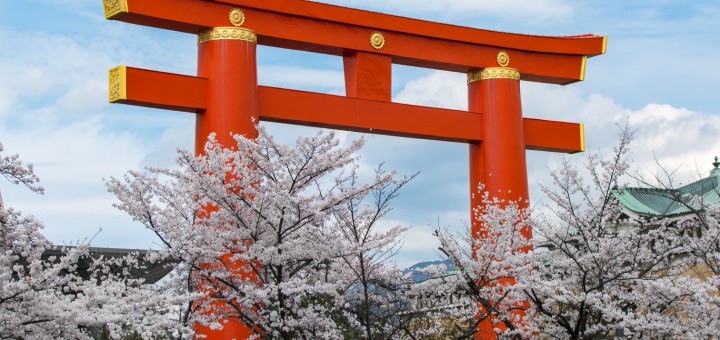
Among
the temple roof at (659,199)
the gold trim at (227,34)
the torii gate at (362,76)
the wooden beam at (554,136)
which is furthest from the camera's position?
the temple roof at (659,199)

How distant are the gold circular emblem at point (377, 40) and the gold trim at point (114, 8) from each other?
4273 millimetres

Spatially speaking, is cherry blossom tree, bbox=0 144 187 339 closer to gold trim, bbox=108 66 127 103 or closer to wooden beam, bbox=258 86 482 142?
gold trim, bbox=108 66 127 103

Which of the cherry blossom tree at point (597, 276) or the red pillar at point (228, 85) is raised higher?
the red pillar at point (228, 85)

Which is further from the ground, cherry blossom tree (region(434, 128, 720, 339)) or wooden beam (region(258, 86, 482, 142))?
wooden beam (region(258, 86, 482, 142))

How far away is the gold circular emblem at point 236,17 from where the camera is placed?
49.7 feet

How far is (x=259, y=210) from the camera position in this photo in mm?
11281

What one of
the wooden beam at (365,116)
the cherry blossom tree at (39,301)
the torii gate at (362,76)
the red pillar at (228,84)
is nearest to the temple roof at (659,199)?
the torii gate at (362,76)

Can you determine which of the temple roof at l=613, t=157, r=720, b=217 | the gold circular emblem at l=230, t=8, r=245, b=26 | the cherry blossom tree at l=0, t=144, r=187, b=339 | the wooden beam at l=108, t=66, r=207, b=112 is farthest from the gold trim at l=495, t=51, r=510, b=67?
the cherry blossom tree at l=0, t=144, r=187, b=339

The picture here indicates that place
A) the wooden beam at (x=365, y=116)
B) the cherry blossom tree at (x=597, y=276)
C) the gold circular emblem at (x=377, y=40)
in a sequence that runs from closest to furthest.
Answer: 1. the cherry blossom tree at (x=597, y=276)
2. the wooden beam at (x=365, y=116)
3. the gold circular emblem at (x=377, y=40)

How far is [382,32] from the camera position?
54.1 feet

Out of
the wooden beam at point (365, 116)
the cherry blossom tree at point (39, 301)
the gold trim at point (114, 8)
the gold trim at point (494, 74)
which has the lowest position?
the cherry blossom tree at point (39, 301)

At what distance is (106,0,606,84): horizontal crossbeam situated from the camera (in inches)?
583

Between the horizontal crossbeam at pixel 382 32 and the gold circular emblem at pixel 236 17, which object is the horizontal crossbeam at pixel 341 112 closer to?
the horizontal crossbeam at pixel 382 32

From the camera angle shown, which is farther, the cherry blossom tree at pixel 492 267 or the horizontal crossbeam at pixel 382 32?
the horizontal crossbeam at pixel 382 32
